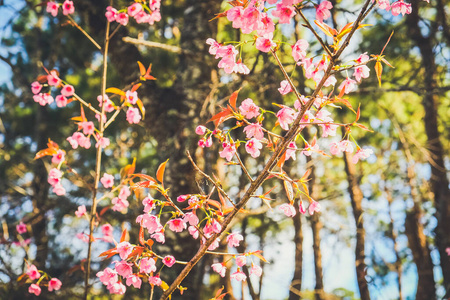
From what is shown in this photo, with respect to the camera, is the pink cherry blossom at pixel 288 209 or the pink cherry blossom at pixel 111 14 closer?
the pink cherry blossom at pixel 288 209

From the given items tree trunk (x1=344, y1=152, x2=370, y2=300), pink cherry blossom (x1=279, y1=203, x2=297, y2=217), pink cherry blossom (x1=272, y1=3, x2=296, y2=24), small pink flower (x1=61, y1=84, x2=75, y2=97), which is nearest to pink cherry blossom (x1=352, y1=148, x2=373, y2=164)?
pink cherry blossom (x1=279, y1=203, x2=297, y2=217)

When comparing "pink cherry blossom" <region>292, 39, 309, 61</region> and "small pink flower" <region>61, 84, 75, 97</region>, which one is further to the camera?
"small pink flower" <region>61, 84, 75, 97</region>

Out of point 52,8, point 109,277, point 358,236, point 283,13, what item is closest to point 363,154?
point 283,13

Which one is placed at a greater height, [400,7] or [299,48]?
[400,7]

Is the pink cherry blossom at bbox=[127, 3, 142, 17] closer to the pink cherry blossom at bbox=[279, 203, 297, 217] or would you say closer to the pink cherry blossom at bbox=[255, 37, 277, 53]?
the pink cherry blossom at bbox=[255, 37, 277, 53]

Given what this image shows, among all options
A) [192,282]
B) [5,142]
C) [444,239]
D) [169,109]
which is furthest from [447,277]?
[5,142]

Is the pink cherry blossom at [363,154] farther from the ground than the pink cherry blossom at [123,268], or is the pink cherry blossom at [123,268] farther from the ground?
the pink cherry blossom at [363,154]

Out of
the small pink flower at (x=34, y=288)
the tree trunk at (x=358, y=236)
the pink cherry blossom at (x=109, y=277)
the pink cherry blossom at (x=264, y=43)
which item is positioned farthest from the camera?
the tree trunk at (x=358, y=236)

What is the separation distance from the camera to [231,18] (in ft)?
2.77

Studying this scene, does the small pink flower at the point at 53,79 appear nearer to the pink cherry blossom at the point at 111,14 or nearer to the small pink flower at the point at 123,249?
the pink cherry blossom at the point at 111,14

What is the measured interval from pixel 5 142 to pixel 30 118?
657mm

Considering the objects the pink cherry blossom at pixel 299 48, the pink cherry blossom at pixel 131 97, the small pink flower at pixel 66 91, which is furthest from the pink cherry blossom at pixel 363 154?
the small pink flower at pixel 66 91

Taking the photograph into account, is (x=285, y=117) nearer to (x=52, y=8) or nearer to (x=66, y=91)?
(x=66, y=91)

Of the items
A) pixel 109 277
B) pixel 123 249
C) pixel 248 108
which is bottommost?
pixel 109 277
